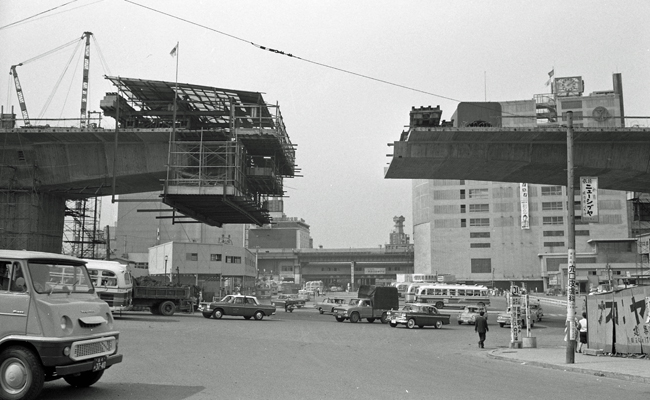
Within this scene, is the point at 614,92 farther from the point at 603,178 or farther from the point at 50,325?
the point at 50,325

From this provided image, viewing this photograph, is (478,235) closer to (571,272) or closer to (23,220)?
(23,220)

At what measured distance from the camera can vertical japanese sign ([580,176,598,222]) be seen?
846 inches

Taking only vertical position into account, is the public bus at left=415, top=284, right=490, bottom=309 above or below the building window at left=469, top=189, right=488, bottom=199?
below

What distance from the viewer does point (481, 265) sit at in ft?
357

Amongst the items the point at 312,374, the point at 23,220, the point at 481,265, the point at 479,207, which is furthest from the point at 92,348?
the point at 479,207

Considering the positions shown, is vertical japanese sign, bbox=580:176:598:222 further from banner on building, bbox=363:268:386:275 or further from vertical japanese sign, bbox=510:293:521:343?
banner on building, bbox=363:268:386:275

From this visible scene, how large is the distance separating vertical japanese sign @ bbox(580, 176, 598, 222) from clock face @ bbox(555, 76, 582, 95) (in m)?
96.8

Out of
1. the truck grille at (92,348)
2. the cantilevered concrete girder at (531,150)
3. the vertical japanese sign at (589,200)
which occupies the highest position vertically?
the cantilevered concrete girder at (531,150)

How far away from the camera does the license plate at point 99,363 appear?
9609 millimetres

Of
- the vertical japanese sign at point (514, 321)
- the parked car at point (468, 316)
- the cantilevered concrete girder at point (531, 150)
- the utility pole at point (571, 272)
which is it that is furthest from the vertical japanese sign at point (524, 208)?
the utility pole at point (571, 272)

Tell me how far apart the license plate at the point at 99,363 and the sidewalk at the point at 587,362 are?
11958 mm

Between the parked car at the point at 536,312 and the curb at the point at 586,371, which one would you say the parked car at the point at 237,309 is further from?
the curb at the point at 586,371

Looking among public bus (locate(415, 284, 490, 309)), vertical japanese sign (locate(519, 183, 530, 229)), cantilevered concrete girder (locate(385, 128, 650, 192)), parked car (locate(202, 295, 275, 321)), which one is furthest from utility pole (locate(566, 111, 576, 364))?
vertical japanese sign (locate(519, 183, 530, 229))

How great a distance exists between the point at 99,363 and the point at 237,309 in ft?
90.8
